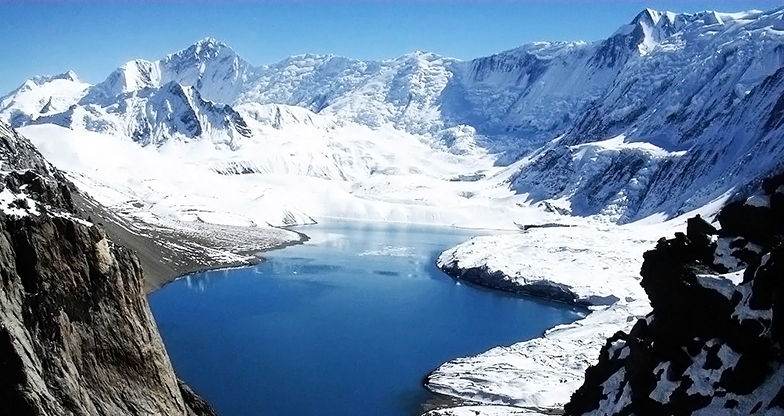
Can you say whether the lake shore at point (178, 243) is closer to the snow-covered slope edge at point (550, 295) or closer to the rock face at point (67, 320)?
the snow-covered slope edge at point (550, 295)

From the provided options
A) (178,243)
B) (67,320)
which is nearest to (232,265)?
(178,243)

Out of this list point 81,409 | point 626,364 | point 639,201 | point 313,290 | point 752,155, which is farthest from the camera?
point 639,201

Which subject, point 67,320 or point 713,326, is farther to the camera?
point 713,326

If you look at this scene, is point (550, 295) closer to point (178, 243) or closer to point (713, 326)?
point (178, 243)

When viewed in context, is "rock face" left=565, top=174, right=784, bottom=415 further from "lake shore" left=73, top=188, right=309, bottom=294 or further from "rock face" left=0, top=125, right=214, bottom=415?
"lake shore" left=73, top=188, right=309, bottom=294

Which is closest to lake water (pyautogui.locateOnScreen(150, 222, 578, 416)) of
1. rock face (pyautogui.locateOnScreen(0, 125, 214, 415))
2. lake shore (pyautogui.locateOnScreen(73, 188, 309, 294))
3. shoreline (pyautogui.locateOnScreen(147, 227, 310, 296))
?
shoreline (pyautogui.locateOnScreen(147, 227, 310, 296))

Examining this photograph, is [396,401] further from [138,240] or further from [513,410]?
[138,240]

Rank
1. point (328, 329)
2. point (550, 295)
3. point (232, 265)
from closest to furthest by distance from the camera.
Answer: point (328, 329), point (550, 295), point (232, 265)

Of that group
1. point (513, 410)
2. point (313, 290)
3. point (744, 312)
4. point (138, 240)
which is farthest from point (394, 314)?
point (744, 312)
